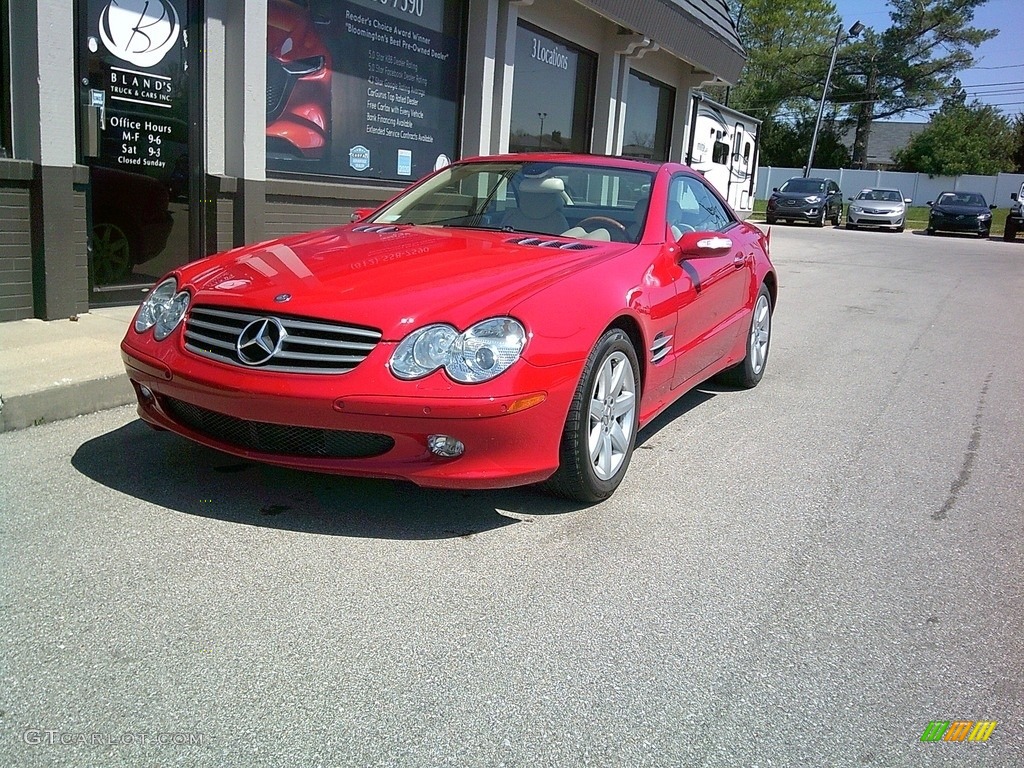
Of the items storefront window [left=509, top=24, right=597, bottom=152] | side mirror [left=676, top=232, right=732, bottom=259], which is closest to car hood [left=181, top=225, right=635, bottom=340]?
side mirror [left=676, top=232, right=732, bottom=259]

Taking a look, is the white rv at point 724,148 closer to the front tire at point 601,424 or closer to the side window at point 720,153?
the side window at point 720,153

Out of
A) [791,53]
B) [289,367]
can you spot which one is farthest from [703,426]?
[791,53]

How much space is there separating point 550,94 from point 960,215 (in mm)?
23672

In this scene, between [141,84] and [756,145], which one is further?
[756,145]

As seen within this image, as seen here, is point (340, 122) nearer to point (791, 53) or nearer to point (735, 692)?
point (735, 692)

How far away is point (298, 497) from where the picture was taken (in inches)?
154

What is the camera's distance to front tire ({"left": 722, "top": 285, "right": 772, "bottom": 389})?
640 cm

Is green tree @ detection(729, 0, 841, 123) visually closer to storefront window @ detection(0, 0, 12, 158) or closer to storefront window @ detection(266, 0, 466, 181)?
storefront window @ detection(266, 0, 466, 181)

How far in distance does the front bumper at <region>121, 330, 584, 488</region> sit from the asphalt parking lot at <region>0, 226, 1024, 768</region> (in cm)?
29

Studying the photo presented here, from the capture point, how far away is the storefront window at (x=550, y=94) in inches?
459

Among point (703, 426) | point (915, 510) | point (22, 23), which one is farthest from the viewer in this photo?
point (22, 23)

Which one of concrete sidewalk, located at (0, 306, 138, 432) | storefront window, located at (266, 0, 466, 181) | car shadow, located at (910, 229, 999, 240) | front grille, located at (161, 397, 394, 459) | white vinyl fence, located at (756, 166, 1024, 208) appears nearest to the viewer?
front grille, located at (161, 397, 394, 459)

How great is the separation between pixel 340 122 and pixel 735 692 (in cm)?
743

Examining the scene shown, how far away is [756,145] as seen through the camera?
75.0 feet
